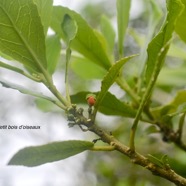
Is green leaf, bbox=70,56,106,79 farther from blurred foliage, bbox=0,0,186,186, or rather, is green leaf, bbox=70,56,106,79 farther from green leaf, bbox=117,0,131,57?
green leaf, bbox=117,0,131,57

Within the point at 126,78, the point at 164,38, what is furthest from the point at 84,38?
the point at 126,78

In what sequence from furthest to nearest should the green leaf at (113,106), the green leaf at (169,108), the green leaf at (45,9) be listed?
the green leaf at (169,108)
the green leaf at (113,106)
the green leaf at (45,9)

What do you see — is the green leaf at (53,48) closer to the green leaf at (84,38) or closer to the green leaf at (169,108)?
the green leaf at (84,38)

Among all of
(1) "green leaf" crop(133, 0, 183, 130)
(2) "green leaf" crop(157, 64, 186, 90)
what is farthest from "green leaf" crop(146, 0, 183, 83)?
(2) "green leaf" crop(157, 64, 186, 90)

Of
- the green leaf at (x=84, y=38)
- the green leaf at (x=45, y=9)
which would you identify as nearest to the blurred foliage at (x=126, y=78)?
the green leaf at (x=84, y=38)

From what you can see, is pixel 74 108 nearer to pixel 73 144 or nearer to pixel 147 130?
pixel 73 144

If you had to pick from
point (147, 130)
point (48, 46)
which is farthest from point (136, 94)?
point (48, 46)
